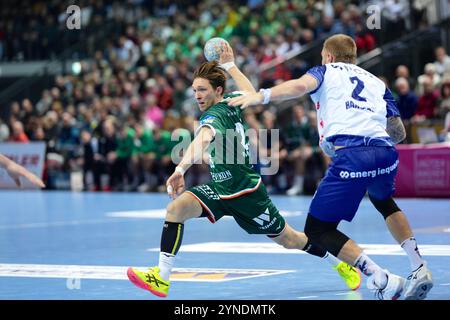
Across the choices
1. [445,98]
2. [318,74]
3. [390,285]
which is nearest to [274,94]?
[318,74]

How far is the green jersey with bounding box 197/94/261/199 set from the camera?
854 centimetres

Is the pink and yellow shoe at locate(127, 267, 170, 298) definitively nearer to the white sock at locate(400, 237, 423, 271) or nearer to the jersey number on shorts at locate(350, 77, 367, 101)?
the white sock at locate(400, 237, 423, 271)

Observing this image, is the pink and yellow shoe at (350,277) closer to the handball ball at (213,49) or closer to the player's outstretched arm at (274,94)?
the player's outstretched arm at (274,94)

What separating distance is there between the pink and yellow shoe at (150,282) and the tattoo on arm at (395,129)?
Answer: 2324 mm

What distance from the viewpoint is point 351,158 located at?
7.77 m

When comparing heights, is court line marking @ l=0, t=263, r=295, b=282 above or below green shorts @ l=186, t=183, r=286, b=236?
below

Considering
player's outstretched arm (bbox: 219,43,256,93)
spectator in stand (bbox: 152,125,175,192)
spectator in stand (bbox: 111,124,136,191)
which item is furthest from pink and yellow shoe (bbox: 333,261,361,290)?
spectator in stand (bbox: 111,124,136,191)

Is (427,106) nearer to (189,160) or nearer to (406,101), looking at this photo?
(406,101)

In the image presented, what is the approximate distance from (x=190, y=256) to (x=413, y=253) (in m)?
3.97

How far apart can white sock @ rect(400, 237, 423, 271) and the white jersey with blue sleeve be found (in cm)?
86

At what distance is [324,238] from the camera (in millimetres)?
7840

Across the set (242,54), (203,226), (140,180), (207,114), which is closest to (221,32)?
(242,54)

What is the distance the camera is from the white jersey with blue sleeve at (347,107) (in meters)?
7.87

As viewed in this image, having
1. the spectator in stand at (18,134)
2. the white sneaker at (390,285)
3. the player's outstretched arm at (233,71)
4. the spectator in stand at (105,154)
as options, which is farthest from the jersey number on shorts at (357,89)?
the spectator in stand at (18,134)
